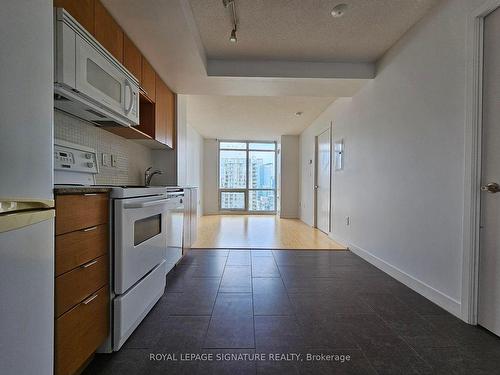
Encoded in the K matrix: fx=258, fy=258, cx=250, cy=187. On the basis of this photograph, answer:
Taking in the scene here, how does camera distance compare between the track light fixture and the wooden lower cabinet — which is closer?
the wooden lower cabinet

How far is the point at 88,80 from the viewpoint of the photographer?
1.44m

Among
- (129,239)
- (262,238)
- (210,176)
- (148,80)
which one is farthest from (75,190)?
(210,176)

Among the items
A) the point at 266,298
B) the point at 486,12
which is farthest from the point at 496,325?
the point at 486,12

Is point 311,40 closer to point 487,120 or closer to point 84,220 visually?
point 487,120

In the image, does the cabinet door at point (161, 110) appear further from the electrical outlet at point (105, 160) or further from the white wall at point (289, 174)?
the white wall at point (289, 174)

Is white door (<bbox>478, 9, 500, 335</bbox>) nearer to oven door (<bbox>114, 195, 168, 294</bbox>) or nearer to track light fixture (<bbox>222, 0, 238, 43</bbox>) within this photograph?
track light fixture (<bbox>222, 0, 238, 43</bbox>)

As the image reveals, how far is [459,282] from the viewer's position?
1785 millimetres

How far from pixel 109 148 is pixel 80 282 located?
1554mm

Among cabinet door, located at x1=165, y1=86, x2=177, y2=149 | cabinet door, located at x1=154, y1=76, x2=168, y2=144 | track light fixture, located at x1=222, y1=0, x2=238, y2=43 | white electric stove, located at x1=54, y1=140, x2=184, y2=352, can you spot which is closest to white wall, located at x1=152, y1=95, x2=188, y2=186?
cabinet door, located at x1=165, y1=86, x2=177, y2=149

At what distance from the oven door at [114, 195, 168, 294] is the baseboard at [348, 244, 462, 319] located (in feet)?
7.08

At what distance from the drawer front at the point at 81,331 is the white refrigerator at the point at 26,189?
17 centimetres

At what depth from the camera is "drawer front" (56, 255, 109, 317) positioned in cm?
100

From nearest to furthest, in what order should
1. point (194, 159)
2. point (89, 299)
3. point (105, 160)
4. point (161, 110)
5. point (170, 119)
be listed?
point (89, 299) < point (105, 160) < point (161, 110) < point (170, 119) < point (194, 159)

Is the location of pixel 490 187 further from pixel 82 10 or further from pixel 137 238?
pixel 82 10
